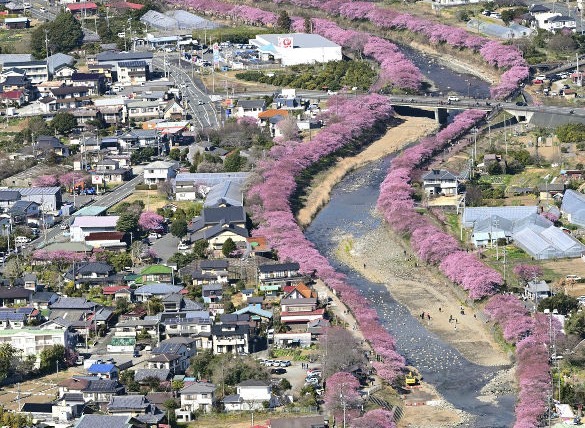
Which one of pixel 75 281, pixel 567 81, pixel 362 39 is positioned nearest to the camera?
pixel 75 281

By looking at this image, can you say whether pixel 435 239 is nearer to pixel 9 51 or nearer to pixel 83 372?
pixel 83 372

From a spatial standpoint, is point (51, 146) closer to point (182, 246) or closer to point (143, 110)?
point (143, 110)

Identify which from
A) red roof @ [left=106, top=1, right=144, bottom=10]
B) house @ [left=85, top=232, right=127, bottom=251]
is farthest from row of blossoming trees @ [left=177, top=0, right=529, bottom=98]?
house @ [left=85, top=232, right=127, bottom=251]

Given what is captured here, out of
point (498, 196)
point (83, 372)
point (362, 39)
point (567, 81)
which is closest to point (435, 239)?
point (498, 196)

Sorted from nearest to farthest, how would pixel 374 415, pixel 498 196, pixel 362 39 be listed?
1. pixel 374 415
2. pixel 498 196
3. pixel 362 39

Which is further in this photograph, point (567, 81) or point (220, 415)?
point (567, 81)

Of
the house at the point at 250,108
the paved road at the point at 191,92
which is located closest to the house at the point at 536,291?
the paved road at the point at 191,92

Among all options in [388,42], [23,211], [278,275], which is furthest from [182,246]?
[388,42]
